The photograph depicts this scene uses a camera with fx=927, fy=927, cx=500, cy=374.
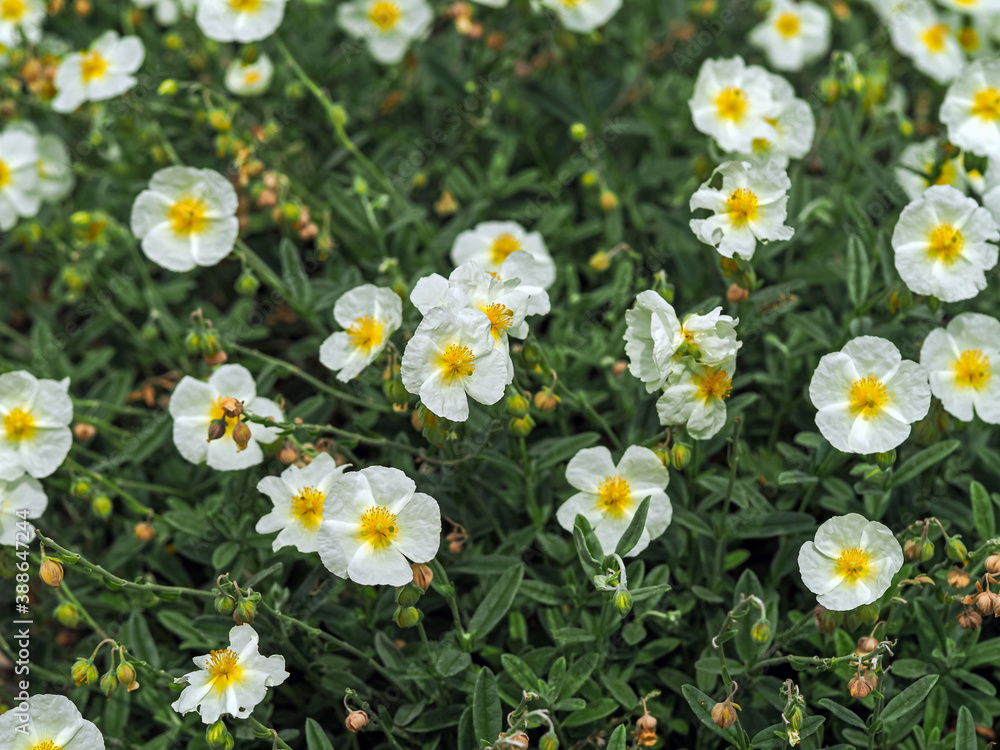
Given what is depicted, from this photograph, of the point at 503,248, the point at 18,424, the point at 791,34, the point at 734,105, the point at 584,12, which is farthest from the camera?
the point at 791,34

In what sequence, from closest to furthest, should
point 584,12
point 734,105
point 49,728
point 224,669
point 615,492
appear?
point 224,669
point 49,728
point 615,492
point 734,105
point 584,12

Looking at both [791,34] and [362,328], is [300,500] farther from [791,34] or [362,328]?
[791,34]

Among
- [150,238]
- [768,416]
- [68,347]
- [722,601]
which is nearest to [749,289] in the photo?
[768,416]

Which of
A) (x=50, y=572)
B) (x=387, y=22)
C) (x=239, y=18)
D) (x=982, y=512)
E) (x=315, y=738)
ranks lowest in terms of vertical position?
(x=315, y=738)

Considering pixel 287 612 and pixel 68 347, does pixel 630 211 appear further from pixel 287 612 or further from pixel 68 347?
pixel 68 347

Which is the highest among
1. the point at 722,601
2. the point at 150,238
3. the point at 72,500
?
the point at 150,238

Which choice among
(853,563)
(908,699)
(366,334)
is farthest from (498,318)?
(908,699)

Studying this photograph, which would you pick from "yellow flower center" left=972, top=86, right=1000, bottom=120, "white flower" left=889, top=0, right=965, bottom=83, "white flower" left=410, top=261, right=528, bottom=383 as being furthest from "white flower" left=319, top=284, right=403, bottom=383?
"white flower" left=889, top=0, right=965, bottom=83
